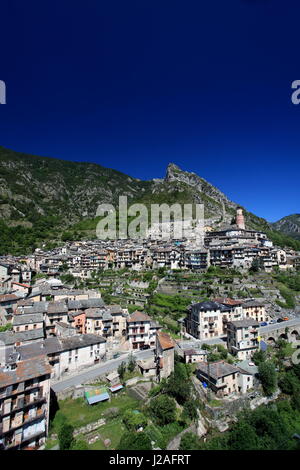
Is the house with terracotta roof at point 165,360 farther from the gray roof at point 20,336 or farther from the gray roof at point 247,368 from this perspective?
the gray roof at point 20,336

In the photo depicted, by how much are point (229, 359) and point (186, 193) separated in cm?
12116

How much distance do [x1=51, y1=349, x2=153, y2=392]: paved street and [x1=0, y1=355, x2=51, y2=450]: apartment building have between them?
565 centimetres

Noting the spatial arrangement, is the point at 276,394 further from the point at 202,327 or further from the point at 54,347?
the point at 54,347

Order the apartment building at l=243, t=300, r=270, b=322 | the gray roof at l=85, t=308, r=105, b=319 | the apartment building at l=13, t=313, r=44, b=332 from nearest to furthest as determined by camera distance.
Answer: the apartment building at l=13, t=313, r=44, b=332, the gray roof at l=85, t=308, r=105, b=319, the apartment building at l=243, t=300, r=270, b=322

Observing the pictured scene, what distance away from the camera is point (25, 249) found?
90.5 metres

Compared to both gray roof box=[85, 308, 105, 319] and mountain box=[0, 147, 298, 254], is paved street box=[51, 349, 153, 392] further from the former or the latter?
mountain box=[0, 147, 298, 254]

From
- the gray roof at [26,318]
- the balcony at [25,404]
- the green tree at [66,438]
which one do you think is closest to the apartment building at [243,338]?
the green tree at [66,438]

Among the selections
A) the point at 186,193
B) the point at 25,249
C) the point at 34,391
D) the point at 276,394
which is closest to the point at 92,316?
the point at 34,391

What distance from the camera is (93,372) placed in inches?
1181

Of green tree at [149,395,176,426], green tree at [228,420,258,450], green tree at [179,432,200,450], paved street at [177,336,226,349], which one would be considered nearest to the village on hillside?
green tree at [149,395,176,426]

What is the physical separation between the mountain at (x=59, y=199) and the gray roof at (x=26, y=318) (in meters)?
60.0

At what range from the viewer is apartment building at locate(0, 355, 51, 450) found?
1902cm

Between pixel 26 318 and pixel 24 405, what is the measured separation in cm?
1670
